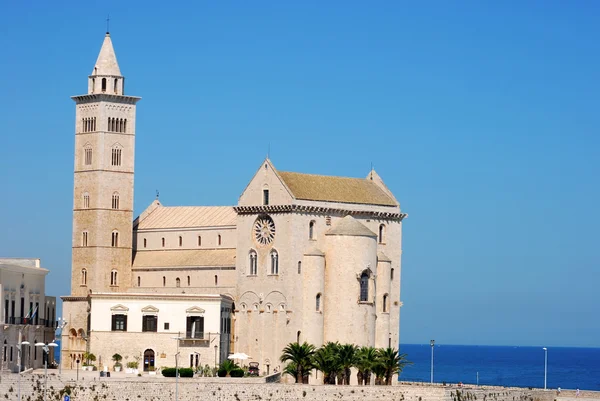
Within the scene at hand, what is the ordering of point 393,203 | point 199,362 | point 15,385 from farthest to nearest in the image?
point 393,203 < point 199,362 < point 15,385

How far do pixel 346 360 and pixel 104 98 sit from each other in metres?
28.8

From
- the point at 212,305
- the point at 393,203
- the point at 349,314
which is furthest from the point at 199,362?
the point at 393,203

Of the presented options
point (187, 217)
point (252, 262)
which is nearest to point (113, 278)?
point (187, 217)

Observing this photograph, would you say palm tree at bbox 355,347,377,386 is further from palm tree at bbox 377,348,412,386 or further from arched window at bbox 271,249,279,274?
arched window at bbox 271,249,279,274

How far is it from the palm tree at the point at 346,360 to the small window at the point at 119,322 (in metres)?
15.9

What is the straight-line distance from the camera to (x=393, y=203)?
114 m

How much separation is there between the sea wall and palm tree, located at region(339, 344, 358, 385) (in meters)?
4.49

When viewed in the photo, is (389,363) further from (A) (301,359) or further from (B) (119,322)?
(B) (119,322)

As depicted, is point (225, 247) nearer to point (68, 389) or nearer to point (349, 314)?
point (349, 314)

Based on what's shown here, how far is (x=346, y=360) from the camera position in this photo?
3996 inches

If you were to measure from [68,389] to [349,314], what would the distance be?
22.9m

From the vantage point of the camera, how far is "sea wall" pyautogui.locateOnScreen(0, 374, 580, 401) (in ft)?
303

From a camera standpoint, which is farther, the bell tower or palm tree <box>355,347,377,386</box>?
the bell tower

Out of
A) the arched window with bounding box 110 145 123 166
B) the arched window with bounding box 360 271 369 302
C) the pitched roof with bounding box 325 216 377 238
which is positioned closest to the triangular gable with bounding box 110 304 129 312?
the arched window with bounding box 110 145 123 166
